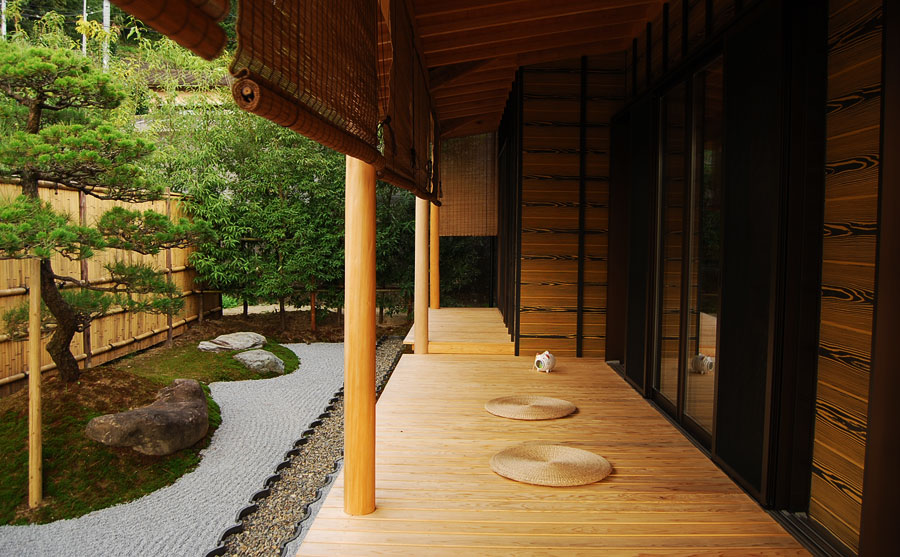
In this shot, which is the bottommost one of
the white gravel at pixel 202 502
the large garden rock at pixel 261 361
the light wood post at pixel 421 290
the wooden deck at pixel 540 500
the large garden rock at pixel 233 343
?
the white gravel at pixel 202 502

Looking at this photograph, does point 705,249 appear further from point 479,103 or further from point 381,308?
point 381,308

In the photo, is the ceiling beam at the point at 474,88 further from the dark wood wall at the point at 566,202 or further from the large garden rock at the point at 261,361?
the large garden rock at the point at 261,361

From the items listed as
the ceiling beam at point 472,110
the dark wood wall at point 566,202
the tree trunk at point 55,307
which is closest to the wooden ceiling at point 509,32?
the dark wood wall at point 566,202

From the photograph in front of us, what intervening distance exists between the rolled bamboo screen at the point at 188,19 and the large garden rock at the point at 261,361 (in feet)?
26.2

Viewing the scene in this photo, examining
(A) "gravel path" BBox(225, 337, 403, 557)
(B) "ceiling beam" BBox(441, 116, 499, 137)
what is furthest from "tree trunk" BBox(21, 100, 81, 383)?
A: (B) "ceiling beam" BBox(441, 116, 499, 137)

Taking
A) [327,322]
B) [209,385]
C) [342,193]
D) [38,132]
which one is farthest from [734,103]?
[327,322]

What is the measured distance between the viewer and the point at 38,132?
4871 millimetres

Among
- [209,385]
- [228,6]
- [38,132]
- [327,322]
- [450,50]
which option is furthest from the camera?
[327,322]

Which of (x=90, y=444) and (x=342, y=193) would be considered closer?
(x=90, y=444)

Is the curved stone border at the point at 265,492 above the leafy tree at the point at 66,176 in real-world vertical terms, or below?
below

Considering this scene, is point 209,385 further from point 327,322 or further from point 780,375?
point 780,375

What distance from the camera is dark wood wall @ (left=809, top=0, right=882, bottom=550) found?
1973mm

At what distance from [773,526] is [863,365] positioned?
0.79m

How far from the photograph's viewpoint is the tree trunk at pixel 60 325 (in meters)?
5.04
